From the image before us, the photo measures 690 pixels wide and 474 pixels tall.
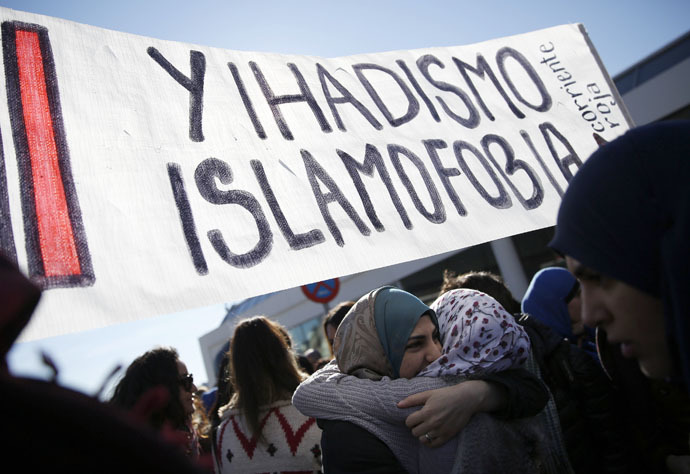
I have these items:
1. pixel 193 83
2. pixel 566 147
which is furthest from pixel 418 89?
pixel 193 83

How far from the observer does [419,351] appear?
62.6 inches

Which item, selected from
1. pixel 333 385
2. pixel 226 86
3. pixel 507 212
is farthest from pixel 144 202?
pixel 507 212

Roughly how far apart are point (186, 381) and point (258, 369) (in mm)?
472

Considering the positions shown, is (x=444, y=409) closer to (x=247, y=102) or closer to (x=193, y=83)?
(x=247, y=102)

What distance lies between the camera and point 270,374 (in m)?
2.27

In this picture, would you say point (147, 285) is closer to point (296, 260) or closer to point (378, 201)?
point (296, 260)

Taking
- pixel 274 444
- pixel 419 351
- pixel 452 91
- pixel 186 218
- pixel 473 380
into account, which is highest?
pixel 452 91

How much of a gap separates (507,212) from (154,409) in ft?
5.89

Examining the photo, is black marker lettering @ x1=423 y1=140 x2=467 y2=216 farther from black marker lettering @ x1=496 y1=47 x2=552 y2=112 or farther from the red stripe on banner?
the red stripe on banner

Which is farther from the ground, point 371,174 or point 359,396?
point 371,174

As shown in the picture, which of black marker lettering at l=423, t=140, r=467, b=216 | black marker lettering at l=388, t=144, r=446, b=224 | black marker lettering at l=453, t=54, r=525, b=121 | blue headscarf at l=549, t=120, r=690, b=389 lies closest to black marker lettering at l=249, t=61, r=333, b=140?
black marker lettering at l=388, t=144, r=446, b=224

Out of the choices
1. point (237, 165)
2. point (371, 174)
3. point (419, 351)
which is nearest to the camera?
point (419, 351)

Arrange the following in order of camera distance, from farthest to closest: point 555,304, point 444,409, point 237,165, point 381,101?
point 555,304 → point 381,101 → point 237,165 → point 444,409

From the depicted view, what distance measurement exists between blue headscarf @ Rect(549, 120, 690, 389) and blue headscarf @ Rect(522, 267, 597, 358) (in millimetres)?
1779
